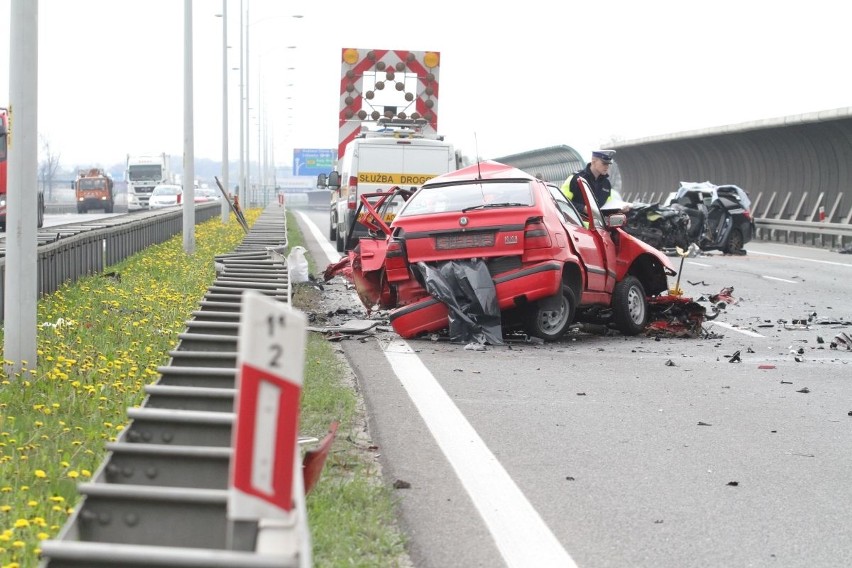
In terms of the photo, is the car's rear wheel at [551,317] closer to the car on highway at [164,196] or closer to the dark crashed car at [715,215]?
the dark crashed car at [715,215]

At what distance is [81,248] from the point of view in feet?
52.3

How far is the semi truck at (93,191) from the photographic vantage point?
72.8 m

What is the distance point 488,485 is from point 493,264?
5798 millimetres

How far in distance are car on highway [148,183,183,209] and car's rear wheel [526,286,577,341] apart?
174 ft

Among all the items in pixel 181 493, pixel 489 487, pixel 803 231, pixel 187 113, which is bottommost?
pixel 489 487

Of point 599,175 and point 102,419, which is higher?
point 599,175

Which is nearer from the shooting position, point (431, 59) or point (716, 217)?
point (431, 59)

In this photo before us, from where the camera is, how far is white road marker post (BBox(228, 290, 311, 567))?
2.74 metres

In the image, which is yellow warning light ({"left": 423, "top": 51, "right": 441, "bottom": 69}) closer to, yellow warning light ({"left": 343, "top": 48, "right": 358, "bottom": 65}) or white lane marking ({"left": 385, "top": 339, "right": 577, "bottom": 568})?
yellow warning light ({"left": 343, "top": 48, "right": 358, "bottom": 65})

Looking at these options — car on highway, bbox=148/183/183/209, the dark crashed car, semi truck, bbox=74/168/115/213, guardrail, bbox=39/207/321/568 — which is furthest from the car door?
semi truck, bbox=74/168/115/213

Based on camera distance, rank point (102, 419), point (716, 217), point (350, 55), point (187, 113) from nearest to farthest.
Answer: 1. point (102, 419)
2. point (187, 113)
3. point (350, 55)
4. point (716, 217)

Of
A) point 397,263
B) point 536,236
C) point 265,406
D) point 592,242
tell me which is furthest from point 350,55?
point 265,406

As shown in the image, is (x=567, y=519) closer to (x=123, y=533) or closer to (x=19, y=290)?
(x=123, y=533)

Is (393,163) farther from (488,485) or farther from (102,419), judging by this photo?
(488,485)
